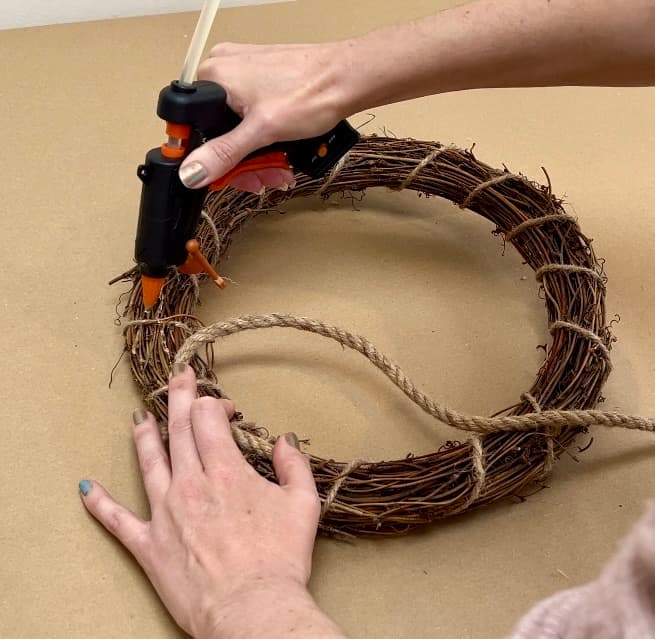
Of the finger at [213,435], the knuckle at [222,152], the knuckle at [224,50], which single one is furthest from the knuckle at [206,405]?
the knuckle at [224,50]

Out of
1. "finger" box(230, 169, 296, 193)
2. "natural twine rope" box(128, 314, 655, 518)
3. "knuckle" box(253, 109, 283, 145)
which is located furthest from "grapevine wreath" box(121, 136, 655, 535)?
"knuckle" box(253, 109, 283, 145)

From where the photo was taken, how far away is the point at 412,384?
2.91 feet

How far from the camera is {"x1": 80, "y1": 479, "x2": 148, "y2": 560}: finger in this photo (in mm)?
762

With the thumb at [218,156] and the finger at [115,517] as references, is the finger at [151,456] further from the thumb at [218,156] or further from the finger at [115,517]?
the thumb at [218,156]

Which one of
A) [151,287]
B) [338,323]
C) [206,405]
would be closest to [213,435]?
[206,405]

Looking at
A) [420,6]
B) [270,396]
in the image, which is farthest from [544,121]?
[270,396]

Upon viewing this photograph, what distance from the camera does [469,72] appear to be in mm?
859

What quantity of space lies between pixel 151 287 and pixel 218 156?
175 millimetres

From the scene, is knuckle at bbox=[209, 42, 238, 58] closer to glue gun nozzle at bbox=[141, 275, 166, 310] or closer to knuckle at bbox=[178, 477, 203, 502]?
glue gun nozzle at bbox=[141, 275, 166, 310]

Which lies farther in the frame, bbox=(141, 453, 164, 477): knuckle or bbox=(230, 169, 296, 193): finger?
bbox=(230, 169, 296, 193): finger

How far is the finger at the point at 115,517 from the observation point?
0.76 metres

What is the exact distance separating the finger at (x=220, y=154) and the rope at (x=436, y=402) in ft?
0.61

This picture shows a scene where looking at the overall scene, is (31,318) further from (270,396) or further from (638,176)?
(638,176)

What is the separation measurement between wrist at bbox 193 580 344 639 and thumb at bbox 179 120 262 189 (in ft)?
1.19
